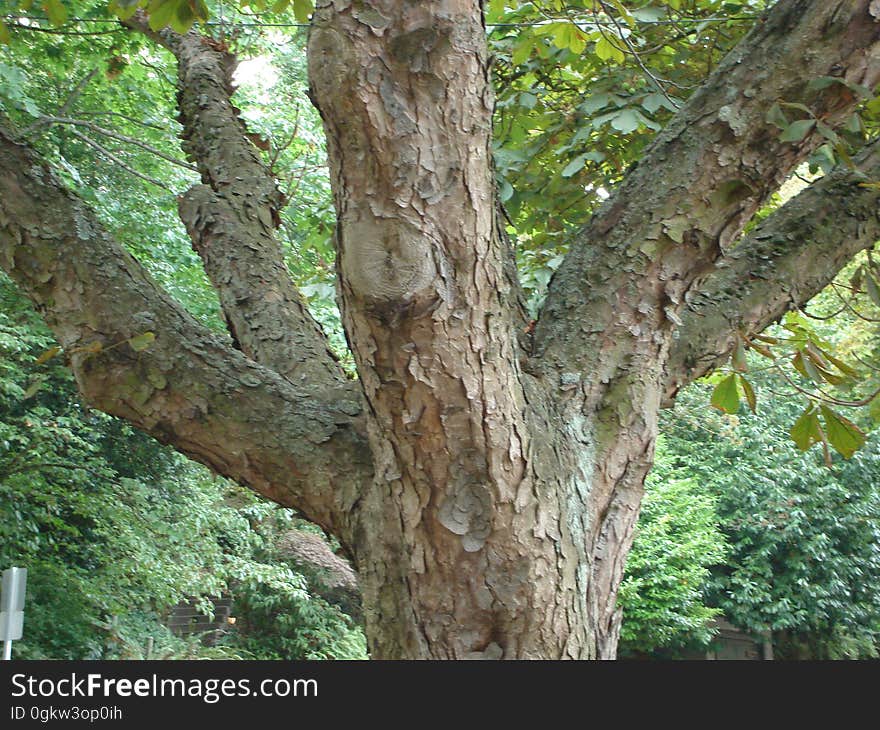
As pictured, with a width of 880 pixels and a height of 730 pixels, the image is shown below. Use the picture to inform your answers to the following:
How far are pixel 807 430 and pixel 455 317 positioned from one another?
102cm

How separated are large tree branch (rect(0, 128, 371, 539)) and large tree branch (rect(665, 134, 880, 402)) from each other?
838 millimetres

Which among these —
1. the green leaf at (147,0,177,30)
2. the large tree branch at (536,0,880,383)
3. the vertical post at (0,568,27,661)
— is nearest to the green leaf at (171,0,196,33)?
the green leaf at (147,0,177,30)

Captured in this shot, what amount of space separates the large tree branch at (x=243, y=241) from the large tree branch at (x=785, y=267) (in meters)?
0.87

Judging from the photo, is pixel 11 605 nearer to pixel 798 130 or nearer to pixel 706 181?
pixel 706 181

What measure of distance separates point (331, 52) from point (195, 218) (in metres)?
1.05

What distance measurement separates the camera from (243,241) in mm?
2227

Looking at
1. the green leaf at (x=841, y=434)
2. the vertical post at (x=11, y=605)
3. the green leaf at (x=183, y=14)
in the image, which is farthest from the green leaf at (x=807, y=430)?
the vertical post at (x=11, y=605)

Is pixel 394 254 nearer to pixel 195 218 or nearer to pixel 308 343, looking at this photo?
pixel 308 343

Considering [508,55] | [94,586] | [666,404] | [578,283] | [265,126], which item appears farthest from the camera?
[265,126]

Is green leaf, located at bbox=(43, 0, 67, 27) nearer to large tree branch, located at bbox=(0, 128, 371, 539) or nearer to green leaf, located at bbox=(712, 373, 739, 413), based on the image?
large tree branch, located at bbox=(0, 128, 371, 539)

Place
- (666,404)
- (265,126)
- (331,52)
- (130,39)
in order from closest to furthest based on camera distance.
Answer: (331,52), (666,404), (130,39), (265,126)

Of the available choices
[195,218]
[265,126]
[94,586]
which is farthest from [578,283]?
[265,126]

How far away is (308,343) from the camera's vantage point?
209cm

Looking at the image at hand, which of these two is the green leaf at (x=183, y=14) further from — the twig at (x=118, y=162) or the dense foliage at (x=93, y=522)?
the dense foliage at (x=93, y=522)
